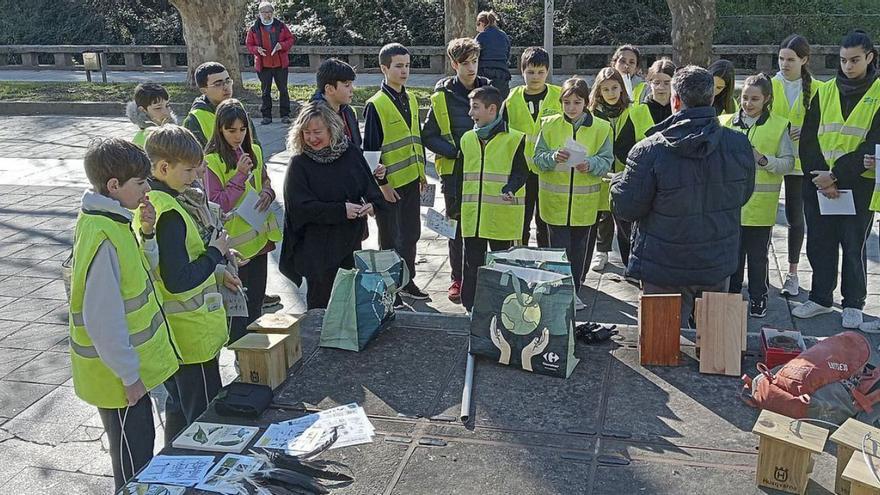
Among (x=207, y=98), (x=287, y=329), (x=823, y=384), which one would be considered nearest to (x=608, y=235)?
(x=207, y=98)

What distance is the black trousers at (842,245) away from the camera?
5871mm

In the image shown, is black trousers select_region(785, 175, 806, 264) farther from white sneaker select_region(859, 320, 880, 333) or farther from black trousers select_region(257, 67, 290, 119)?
black trousers select_region(257, 67, 290, 119)

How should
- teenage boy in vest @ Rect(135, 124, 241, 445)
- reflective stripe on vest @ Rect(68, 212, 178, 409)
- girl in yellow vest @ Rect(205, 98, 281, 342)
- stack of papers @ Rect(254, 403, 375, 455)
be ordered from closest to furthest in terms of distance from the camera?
reflective stripe on vest @ Rect(68, 212, 178, 409)
stack of papers @ Rect(254, 403, 375, 455)
teenage boy in vest @ Rect(135, 124, 241, 445)
girl in yellow vest @ Rect(205, 98, 281, 342)

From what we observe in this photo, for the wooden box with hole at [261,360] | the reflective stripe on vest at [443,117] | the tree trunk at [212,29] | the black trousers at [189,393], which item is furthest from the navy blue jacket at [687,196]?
the tree trunk at [212,29]

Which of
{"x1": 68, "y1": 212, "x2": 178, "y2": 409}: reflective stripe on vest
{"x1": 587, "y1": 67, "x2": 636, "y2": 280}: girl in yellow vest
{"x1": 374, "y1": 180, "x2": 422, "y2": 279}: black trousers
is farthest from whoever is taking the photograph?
{"x1": 374, "y1": 180, "x2": 422, "y2": 279}: black trousers

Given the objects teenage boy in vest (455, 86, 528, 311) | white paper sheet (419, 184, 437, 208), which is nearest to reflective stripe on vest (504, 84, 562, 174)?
teenage boy in vest (455, 86, 528, 311)

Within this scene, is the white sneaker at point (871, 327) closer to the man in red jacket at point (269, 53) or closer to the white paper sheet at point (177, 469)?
the white paper sheet at point (177, 469)

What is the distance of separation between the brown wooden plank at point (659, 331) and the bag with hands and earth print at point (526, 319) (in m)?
0.39

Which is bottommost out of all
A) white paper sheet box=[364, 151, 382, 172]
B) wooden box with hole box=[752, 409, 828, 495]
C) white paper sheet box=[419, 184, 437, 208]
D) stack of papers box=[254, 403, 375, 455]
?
stack of papers box=[254, 403, 375, 455]

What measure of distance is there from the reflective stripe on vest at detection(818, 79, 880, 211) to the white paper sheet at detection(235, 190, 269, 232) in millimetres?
3881

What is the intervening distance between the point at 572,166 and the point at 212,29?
12.1 meters

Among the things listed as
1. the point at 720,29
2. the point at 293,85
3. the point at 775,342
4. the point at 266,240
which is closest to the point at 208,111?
the point at 266,240

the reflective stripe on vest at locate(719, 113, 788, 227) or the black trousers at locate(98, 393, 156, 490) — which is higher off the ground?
the reflective stripe on vest at locate(719, 113, 788, 227)

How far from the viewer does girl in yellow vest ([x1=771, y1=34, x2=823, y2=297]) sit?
634 cm
